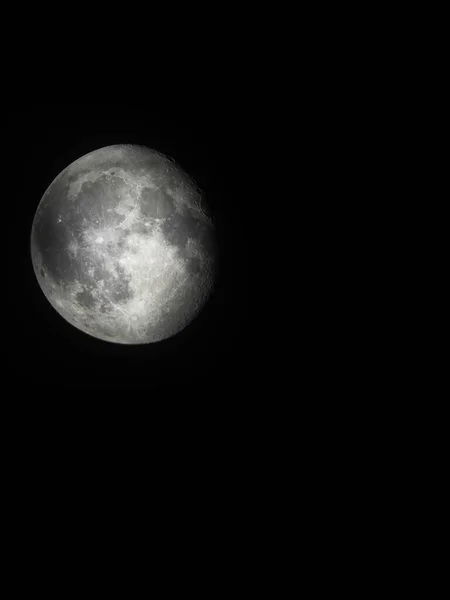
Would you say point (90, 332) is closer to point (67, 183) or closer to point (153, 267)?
point (153, 267)

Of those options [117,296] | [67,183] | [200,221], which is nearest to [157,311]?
[117,296]

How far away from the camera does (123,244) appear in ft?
7.54

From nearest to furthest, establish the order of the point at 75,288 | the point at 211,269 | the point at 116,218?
the point at 116,218
the point at 75,288
the point at 211,269

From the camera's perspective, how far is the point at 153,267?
7.75 ft

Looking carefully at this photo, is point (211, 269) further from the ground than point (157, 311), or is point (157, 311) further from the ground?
point (211, 269)

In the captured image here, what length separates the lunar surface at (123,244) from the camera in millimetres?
2326

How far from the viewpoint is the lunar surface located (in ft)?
7.63

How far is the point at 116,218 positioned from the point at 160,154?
749 mm

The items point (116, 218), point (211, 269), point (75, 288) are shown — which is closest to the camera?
point (116, 218)

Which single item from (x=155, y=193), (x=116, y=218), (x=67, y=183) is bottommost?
(x=116, y=218)

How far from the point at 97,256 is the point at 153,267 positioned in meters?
0.34

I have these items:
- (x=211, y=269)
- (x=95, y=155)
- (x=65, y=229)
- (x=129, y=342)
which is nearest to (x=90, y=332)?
(x=129, y=342)

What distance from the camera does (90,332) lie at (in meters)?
2.76

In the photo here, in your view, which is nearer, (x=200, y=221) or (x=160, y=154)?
(x=200, y=221)
